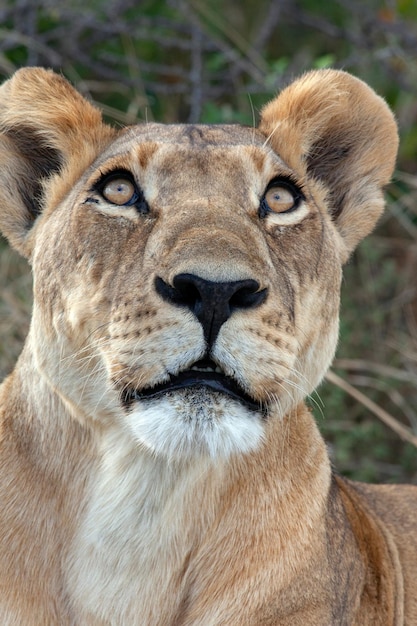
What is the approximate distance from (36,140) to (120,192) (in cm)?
49

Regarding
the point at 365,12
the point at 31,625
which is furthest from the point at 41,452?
the point at 365,12

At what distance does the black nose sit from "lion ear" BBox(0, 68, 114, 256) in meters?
0.84

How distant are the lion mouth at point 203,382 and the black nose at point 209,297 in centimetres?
8

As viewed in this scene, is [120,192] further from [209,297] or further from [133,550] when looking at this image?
[133,550]

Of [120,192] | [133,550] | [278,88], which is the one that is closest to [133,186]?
[120,192]

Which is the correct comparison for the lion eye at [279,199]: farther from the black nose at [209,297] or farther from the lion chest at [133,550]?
the lion chest at [133,550]

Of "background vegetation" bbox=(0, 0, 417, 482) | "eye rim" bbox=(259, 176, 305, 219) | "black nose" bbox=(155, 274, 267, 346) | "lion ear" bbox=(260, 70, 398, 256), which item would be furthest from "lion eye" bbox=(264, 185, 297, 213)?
"background vegetation" bbox=(0, 0, 417, 482)

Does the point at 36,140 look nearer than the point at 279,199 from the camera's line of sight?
No

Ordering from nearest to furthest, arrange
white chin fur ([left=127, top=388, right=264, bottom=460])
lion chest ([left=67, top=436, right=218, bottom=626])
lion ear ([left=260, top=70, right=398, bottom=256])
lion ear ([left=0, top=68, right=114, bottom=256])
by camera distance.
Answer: white chin fur ([left=127, top=388, right=264, bottom=460])
lion chest ([left=67, top=436, right=218, bottom=626])
lion ear ([left=0, top=68, right=114, bottom=256])
lion ear ([left=260, top=70, right=398, bottom=256])

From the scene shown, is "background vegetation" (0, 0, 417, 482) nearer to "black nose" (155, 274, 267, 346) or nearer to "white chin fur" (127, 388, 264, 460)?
"white chin fur" (127, 388, 264, 460)

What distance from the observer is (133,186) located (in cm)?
267

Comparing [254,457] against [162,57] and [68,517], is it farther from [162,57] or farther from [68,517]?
[162,57]

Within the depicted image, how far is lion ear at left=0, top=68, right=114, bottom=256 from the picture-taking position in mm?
2912

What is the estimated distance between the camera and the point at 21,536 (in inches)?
104
